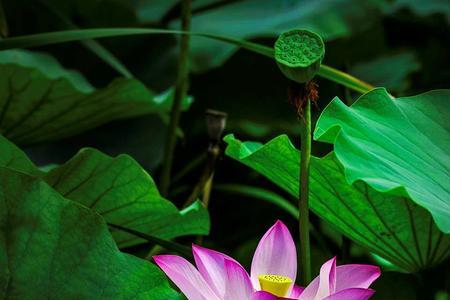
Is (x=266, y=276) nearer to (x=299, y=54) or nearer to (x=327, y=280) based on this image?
(x=327, y=280)

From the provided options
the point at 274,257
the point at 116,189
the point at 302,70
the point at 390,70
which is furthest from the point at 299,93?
the point at 390,70

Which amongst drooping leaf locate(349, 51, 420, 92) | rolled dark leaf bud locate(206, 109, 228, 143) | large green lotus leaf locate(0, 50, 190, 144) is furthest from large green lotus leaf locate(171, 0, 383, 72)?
rolled dark leaf bud locate(206, 109, 228, 143)

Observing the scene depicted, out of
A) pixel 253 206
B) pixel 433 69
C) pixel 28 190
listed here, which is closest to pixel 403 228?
pixel 28 190

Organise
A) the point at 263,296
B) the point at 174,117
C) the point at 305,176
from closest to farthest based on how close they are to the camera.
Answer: the point at 263,296, the point at 305,176, the point at 174,117

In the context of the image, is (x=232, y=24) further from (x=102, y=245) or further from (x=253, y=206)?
(x=102, y=245)

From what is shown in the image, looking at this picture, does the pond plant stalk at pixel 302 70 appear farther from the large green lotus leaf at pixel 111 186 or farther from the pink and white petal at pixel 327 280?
the large green lotus leaf at pixel 111 186

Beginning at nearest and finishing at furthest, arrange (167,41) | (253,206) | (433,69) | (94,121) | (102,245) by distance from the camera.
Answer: (102,245), (94,121), (253,206), (167,41), (433,69)
